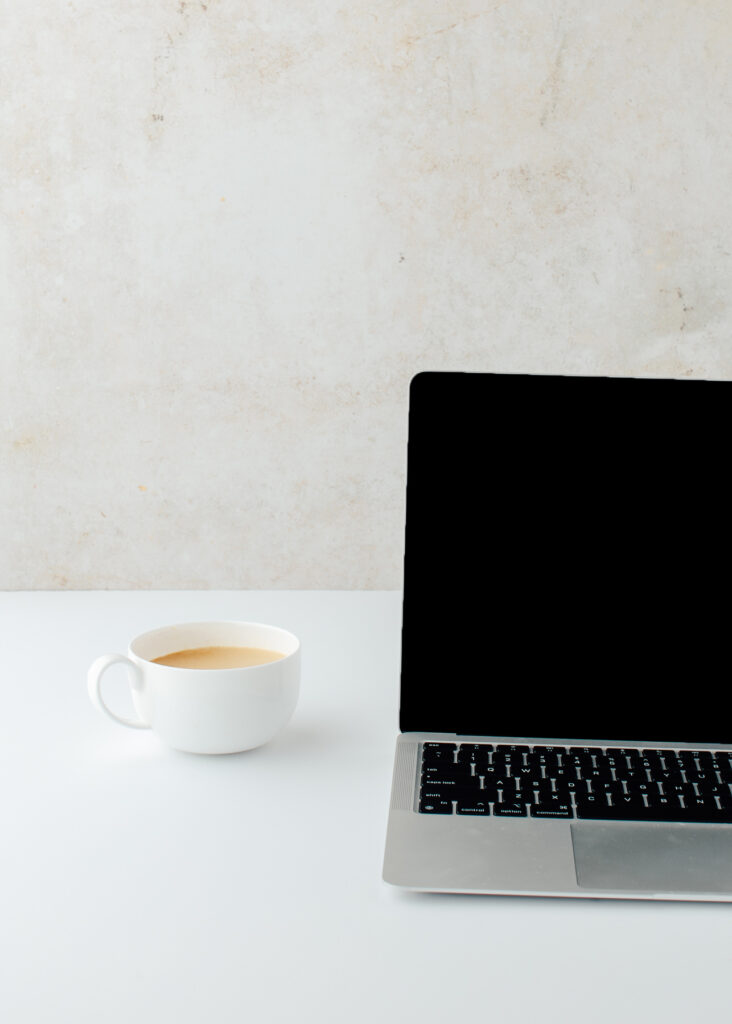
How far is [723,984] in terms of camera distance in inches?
18.2

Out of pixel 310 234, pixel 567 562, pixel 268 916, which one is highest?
pixel 310 234

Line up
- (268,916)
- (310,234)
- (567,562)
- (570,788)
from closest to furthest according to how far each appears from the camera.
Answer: (268,916)
(570,788)
(567,562)
(310,234)

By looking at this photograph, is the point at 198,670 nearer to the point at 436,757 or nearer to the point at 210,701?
the point at 210,701

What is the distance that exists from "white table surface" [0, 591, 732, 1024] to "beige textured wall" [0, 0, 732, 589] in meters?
0.54

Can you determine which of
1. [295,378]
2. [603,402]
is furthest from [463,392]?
[295,378]

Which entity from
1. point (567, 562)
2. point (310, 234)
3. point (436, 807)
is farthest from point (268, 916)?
point (310, 234)

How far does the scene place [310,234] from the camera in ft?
3.97

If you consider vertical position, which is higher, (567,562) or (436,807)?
(567,562)

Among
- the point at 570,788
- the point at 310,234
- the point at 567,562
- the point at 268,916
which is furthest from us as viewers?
the point at 310,234

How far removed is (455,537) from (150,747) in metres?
0.28

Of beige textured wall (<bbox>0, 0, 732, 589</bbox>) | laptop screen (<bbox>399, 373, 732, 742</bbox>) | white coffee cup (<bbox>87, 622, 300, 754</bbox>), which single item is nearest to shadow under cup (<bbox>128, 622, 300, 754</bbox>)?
white coffee cup (<bbox>87, 622, 300, 754</bbox>)

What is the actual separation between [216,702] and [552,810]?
0.24 meters

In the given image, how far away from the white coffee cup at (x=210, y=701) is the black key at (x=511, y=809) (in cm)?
18

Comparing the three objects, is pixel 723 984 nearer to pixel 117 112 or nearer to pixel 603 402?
pixel 603 402
